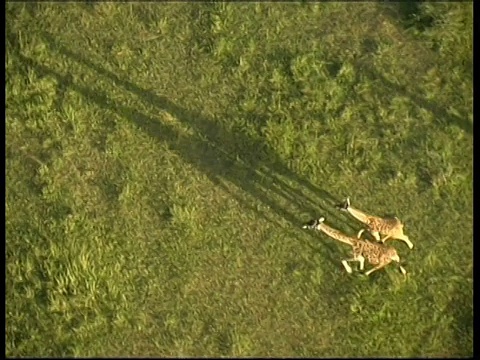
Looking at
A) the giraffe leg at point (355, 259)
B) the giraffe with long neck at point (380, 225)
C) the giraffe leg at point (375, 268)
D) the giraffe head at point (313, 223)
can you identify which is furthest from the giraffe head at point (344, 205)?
the giraffe leg at point (375, 268)

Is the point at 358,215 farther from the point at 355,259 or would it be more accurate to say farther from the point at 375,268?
the point at 375,268

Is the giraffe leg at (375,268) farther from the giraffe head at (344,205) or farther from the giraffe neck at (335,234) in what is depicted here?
the giraffe head at (344,205)

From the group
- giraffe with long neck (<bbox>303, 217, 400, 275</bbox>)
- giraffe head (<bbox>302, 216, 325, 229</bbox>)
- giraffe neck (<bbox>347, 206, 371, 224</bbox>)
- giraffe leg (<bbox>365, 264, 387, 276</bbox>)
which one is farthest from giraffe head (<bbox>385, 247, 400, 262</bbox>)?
giraffe head (<bbox>302, 216, 325, 229</bbox>)

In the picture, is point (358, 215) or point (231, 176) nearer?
point (358, 215)

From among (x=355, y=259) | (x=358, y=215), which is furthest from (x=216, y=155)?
(x=355, y=259)

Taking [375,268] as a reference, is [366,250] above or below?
above

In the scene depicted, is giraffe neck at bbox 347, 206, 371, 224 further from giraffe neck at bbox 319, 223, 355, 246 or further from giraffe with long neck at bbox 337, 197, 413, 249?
giraffe neck at bbox 319, 223, 355, 246
